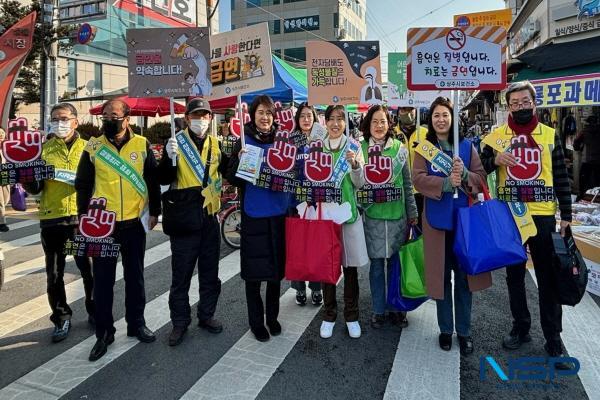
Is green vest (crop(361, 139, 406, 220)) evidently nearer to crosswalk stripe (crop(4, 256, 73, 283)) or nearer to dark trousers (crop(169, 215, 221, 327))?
dark trousers (crop(169, 215, 221, 327))

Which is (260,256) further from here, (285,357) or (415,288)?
(415,288)

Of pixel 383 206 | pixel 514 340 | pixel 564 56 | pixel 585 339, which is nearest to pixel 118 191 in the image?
pixel 383 206

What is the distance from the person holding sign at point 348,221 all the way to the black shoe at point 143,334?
4.87 feet

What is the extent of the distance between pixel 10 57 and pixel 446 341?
14.9 ft

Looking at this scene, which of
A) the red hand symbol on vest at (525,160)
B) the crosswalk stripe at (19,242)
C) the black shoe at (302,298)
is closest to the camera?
the red hand symbol on vest at (525,160)

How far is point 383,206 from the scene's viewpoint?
3781mm

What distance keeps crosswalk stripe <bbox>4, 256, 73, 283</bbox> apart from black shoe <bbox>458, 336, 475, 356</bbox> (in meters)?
5.38

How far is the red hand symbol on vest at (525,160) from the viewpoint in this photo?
3303mm

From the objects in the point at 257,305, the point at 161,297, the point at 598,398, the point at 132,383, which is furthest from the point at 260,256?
the point at 598,398

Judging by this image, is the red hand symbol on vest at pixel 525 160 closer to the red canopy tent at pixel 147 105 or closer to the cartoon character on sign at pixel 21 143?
the cartoon character on sign at pixel 21 143

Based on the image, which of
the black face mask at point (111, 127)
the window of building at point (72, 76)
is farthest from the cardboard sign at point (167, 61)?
the window of building at point (72, 76)

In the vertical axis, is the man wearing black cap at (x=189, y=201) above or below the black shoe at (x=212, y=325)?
above

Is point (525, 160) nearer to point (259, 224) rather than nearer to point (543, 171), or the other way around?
point (543, 171)

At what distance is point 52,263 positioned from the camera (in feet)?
12.4
